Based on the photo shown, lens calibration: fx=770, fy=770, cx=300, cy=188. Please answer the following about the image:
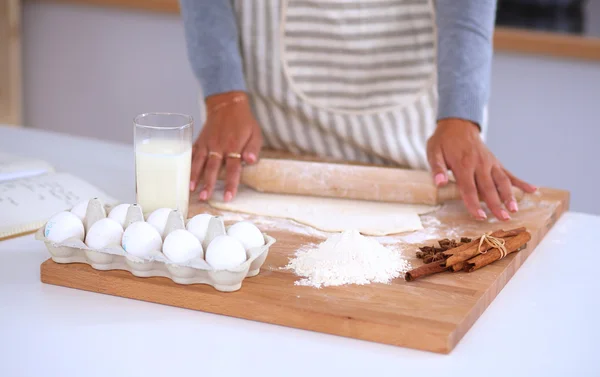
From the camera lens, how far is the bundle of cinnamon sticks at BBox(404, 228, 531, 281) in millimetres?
1041

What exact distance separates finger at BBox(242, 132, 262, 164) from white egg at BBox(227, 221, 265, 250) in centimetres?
46

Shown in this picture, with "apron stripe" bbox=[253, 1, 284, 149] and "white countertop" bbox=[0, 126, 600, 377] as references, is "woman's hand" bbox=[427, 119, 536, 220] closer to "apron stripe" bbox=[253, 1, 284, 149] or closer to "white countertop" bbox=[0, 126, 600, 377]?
"white countertop" bbox=[0, 126, 600, 377]

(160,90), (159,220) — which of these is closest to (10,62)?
(160,90)

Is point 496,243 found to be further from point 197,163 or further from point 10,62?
point 10,62

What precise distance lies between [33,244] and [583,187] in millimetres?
2037

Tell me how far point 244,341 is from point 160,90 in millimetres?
2623

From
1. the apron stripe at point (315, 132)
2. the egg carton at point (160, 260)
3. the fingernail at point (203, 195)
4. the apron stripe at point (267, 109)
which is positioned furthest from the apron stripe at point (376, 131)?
the egg carton at point (160, 260)

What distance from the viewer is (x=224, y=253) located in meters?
0.94

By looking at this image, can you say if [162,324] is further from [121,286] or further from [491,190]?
[491,190]

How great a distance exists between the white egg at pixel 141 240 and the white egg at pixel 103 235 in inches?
0.9

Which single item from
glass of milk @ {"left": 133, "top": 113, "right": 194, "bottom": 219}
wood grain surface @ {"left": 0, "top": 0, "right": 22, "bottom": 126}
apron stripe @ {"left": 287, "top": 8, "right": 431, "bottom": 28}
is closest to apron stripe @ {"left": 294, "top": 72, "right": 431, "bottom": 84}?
apron stripe @ {"left": 287, "top": 8, "right": 431, "bottom": 28}

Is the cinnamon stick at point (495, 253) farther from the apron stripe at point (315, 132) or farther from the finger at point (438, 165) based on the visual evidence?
the apron stripe at point (315, 132)

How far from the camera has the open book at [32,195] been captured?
1.21 meters

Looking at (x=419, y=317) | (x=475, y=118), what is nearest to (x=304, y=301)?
(x=419, y=317)
